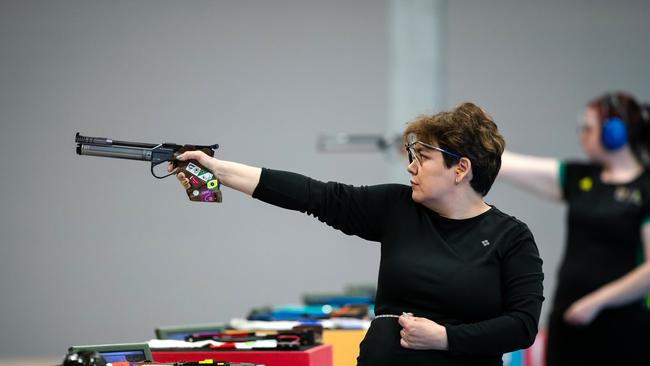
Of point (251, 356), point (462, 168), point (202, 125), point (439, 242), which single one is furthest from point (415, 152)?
point (202, 125)

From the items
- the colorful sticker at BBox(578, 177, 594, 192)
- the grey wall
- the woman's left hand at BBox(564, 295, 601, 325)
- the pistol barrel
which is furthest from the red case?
the grey wall

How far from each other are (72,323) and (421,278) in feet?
18.7

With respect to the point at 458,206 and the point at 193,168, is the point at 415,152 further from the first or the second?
the point at 193,168

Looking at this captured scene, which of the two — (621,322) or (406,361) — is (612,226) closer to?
(621,322)

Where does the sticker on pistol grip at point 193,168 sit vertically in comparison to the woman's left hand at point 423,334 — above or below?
above

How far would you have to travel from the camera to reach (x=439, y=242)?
260 cm

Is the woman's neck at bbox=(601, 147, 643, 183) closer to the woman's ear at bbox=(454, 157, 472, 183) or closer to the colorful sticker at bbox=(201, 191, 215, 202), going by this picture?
the woman's ear at bbox=(454, 157, 472, 183)

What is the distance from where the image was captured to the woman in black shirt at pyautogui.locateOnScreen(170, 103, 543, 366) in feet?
8.29

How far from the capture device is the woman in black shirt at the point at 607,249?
385cm

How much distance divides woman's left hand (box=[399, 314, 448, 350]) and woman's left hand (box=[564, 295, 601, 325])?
151 centimetres

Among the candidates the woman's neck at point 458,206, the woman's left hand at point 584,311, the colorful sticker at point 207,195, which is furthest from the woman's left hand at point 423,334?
the woman's left hand at point 584,311

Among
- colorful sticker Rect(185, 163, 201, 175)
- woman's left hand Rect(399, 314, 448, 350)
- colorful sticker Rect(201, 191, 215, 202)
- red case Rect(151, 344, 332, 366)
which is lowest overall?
red case Rect(151, 344, 332, 366)

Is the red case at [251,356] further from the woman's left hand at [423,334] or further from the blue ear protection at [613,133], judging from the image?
the blue ear protection at [613,133]

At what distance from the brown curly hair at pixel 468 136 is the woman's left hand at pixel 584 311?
1354 millimetres
